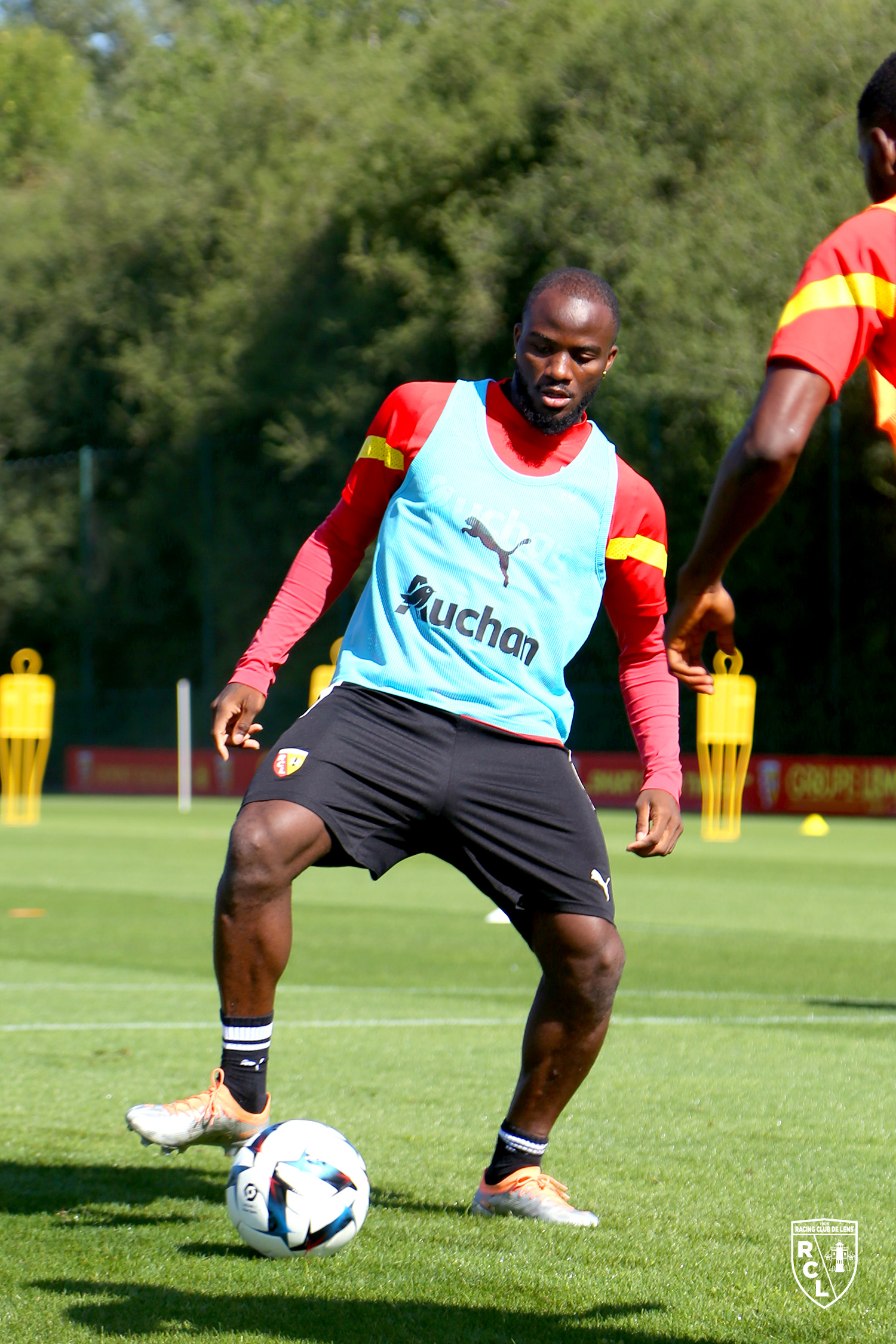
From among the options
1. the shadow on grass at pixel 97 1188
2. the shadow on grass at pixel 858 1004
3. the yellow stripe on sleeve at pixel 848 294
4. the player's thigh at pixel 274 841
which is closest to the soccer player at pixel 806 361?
the yellow stripe on sleeve at pixel 848 294

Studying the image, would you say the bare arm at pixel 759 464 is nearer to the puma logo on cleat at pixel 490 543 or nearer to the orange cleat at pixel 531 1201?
the puma logo on cleat at pixel 490 543

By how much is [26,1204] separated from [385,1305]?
1.28 m

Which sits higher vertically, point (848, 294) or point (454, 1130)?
point (848, 294)

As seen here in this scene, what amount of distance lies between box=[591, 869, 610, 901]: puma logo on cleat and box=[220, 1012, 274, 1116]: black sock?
0.81m

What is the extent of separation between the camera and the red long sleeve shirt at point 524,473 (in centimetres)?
444

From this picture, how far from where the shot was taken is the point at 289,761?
14.0ft

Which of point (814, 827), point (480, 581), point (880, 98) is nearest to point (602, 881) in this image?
point (480, 581)

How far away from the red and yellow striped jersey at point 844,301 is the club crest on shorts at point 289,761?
168 cm

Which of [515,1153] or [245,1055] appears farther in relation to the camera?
[515,1153]

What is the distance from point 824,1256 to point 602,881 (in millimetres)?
967

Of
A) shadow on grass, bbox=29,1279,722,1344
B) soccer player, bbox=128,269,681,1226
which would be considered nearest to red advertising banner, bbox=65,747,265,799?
soccer player, bbox=128,269,681,1226

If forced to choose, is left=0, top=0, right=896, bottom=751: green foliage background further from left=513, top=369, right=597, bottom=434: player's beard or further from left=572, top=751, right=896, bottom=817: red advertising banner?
left=513, top=369, right=597, bottom=434: player's beard

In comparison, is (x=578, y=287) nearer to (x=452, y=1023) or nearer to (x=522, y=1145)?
(x=522, y=1145)

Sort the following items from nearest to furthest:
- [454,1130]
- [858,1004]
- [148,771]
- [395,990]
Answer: [454,1130] → [858,1004] → [395,990] → [148,771]
